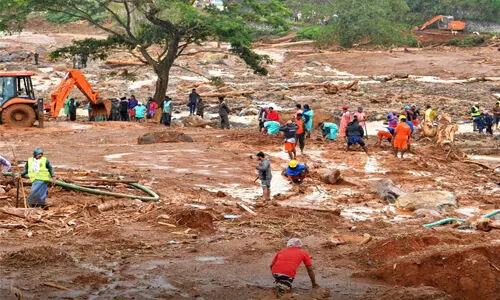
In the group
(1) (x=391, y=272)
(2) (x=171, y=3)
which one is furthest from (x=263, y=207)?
(2) (x=171, y=3)

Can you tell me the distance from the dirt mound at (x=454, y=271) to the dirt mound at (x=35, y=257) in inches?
165

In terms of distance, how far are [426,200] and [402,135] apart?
16.9ft

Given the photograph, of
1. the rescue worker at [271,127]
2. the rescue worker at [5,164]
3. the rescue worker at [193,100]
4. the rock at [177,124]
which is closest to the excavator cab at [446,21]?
the rescue worker at [193,100]

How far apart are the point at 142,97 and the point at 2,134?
45.7 feet

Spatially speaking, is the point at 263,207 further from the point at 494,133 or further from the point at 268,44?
the point at 268,44

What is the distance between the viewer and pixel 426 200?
54.4ft

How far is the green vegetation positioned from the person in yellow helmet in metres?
49.6

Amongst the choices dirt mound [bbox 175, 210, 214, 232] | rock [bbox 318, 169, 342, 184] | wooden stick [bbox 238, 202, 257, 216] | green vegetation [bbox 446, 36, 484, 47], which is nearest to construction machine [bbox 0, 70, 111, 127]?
rock [bbox 318, 169, 342, 184]

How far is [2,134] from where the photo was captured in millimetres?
24750

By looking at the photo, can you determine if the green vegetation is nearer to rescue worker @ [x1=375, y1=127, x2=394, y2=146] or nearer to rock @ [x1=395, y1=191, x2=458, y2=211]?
rescue worker @ [x1=375, y1=127, x2=394, y2=146]

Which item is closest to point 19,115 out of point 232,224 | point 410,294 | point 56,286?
point 232,224

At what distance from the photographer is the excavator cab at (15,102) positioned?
26.2 meters

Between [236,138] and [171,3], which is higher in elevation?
[171,3]

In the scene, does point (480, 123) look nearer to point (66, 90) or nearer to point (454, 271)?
point (66, 90)
